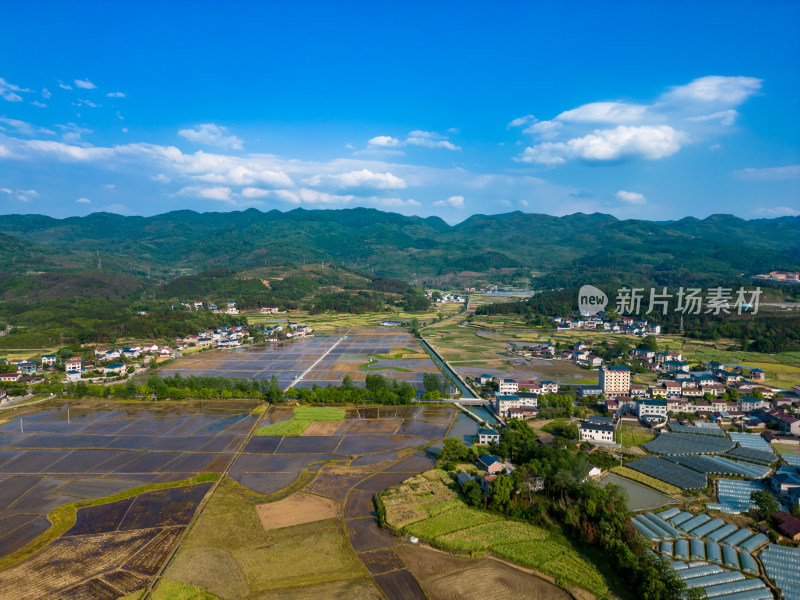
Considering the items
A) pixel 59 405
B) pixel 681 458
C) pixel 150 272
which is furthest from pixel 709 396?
pixel 150 272

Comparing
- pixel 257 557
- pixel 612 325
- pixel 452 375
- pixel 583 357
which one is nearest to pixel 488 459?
pixel 257 557

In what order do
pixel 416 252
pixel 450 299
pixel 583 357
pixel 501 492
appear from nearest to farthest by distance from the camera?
pixel 501 492, pixel 583 357, pixel 450 299, pixel 416 252

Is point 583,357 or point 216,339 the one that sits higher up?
point 583,357

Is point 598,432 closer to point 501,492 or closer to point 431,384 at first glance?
point 501,492

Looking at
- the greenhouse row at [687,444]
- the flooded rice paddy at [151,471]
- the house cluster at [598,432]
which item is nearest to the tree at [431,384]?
the flooded rice paddy at [151,471]

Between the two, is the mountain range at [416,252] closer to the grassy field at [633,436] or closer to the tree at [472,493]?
the grassy field at [633,436]

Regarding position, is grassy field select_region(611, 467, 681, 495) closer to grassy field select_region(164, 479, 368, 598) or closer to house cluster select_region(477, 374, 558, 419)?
house cluster select_region(477, 374, 558, 419)
